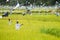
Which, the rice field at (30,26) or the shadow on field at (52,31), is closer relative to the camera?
the rice field at (30,26)

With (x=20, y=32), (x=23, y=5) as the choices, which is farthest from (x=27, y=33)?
(x=23, y=5)

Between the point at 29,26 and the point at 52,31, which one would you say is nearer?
the point at 52,31

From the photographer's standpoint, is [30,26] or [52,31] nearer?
[52,31]

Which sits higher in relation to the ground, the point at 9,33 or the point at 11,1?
the point at 11,1

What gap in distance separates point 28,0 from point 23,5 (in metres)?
0.15

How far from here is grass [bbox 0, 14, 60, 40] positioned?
11.9 ft

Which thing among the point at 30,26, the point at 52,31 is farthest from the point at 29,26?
the point at 52,31

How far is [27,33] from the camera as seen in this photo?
3762mm

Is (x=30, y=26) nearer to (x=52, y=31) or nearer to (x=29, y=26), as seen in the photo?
(x=29, y=26)

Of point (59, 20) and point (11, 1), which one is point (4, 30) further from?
point (59, 20)

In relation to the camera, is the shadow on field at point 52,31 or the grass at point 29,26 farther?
the shadow on field at point 52,31

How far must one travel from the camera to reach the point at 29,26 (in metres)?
4.01

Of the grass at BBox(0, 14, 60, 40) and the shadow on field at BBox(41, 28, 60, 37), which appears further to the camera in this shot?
the shadow on field at BBox(41, 28, 60, 37)

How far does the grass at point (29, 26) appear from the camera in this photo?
3.63 m
